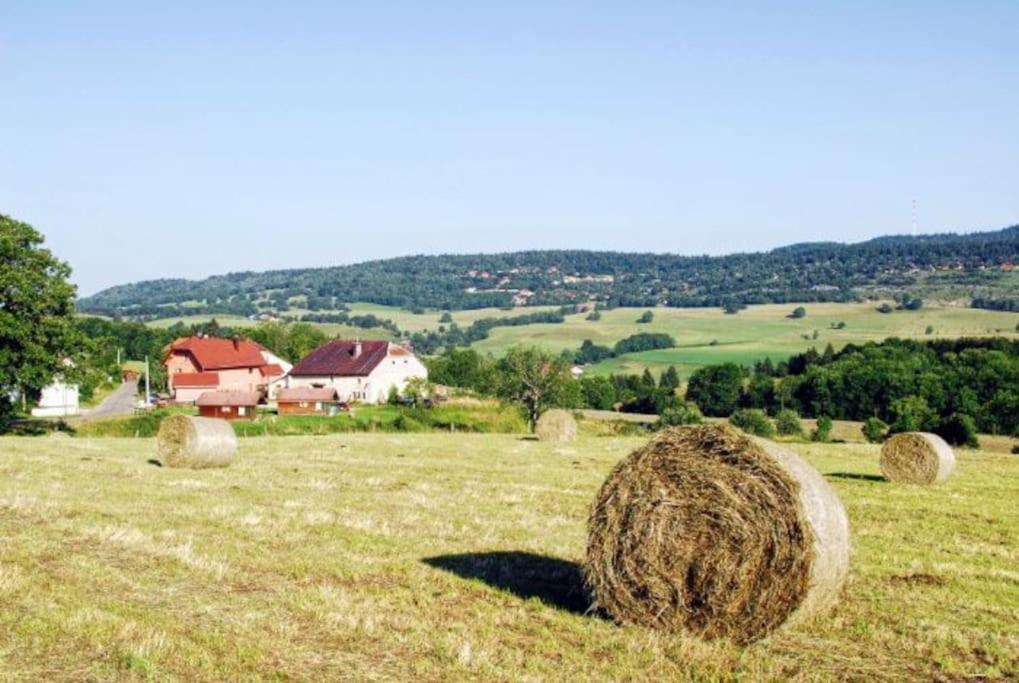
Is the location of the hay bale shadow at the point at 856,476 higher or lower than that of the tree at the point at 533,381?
higher

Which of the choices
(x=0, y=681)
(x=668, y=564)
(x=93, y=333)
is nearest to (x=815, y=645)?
(x=668, y=564)

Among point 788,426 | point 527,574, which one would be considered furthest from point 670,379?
point 527,574

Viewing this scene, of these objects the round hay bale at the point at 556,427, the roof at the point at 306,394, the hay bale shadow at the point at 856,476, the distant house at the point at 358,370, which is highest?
the hay bale shadow at the point at 856,476

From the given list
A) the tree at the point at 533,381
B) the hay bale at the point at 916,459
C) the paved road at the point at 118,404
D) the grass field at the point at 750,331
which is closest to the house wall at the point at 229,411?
the paved road at the point at 118,404

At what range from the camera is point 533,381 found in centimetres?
7925

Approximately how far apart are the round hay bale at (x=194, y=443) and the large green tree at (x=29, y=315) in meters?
21.6

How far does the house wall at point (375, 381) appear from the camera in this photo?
9450cm

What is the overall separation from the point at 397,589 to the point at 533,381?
66.7 metres

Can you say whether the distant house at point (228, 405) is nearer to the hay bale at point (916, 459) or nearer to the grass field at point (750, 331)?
the grass field at point (750, 331)

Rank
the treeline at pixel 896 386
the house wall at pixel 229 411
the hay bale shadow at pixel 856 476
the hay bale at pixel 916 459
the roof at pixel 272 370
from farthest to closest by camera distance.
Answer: the roof at pixel 272 370
the house wall at pixel 229 411
the treeline at pixel 896 386
the hay bale shadow at pixel 856 476
the hay bale at pixel 916 459

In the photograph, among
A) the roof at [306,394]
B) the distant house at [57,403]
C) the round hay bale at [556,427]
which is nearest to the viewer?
the round hay bale at [556,427]

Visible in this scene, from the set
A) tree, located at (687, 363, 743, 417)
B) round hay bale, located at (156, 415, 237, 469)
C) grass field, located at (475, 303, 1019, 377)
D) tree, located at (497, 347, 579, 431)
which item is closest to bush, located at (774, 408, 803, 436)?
tree, located at (497, 347, 579, 431)

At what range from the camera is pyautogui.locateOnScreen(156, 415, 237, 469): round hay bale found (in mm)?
26812

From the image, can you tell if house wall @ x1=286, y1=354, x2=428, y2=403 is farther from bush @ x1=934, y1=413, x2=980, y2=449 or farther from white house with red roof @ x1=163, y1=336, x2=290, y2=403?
bush @ x1=934, y1=413, x2=980, y2=449
